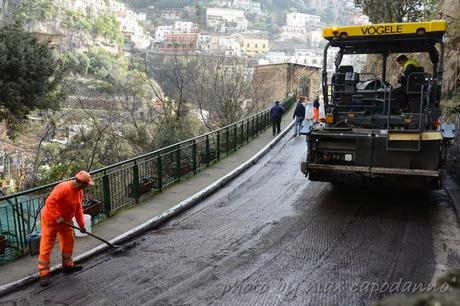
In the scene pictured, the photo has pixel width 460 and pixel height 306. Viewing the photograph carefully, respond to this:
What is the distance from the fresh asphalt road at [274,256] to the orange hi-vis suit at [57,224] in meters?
0.33

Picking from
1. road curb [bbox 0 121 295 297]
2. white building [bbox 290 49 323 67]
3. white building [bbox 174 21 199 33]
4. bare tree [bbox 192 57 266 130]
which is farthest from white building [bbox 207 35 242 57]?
white building [bbox 290 49 323 67]

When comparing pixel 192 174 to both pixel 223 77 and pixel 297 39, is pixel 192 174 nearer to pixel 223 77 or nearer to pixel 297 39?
pixel 223 77

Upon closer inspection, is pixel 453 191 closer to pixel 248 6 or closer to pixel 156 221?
pixel 156 221

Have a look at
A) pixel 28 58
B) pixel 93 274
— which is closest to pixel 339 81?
pixel 93 274

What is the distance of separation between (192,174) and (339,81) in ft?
16.5

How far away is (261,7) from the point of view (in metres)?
150

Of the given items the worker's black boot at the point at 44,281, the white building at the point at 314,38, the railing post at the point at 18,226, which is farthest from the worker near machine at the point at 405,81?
the white building at the point at 314,38

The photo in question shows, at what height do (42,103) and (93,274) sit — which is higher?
(42,103)

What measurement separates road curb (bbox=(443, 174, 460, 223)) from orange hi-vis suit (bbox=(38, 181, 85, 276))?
22.3ft

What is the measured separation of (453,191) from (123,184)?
7492mm

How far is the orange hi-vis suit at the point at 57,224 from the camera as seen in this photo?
19.7ft

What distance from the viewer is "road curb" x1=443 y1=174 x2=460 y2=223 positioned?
Result: 8727mm

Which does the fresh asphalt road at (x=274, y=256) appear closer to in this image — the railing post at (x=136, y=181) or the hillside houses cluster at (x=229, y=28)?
the railing post at (x=136, y=181)

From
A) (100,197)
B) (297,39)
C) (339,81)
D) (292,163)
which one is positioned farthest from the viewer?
(297,39)
